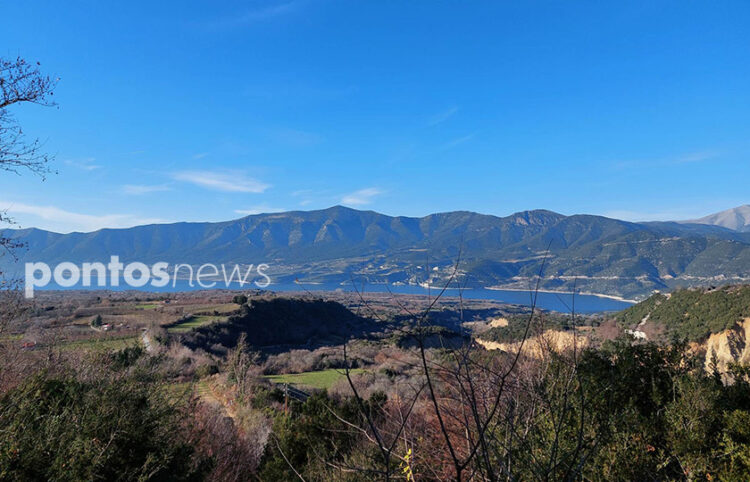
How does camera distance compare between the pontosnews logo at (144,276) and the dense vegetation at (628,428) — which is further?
the pontosnews logo at (144,276)

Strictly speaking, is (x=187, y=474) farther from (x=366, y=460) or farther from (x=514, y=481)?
(x=514, y=481)

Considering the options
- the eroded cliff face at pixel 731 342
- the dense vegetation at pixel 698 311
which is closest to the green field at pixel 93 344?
the dense vegetation at pixel 698 311

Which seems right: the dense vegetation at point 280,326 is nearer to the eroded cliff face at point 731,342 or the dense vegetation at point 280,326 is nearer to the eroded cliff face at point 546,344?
the eroded cliff face at point 731,342

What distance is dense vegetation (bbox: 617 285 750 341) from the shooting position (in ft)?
63.4

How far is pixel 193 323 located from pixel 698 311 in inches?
1471

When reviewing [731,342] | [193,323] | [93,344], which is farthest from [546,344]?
[193,323]

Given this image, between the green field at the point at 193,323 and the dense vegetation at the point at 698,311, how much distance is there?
31692 millimetres

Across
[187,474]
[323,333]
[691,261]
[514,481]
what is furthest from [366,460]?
[691,261]

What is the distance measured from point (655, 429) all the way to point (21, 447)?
667 centimetres

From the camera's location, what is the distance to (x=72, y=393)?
496cm

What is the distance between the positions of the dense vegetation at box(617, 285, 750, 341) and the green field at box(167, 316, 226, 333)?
31692 millimetres

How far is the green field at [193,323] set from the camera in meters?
30.6

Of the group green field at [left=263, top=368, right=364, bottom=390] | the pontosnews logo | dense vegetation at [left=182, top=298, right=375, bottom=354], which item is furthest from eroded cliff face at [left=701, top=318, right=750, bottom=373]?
the pontosnews logo

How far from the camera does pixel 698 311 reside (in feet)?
72.2
